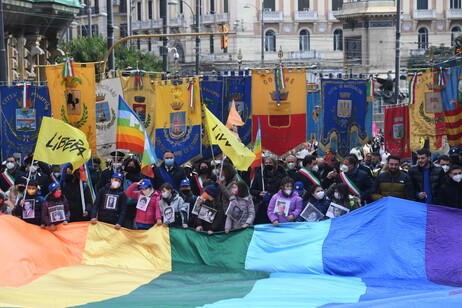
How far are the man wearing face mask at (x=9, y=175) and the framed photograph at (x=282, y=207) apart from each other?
572 cm

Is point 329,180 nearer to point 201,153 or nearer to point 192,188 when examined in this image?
point 192,188

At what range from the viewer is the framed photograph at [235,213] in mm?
15380

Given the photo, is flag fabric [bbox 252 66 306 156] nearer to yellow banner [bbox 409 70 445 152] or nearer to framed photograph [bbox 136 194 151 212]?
yellow banner [bbox 409 70 445 152]

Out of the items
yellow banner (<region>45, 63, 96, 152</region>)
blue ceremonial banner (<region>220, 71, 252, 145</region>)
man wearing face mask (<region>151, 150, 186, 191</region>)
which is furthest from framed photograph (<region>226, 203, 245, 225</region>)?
blue ceremonial banner (<region>220, 71, 252, 145</region>)

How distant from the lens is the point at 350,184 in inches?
647

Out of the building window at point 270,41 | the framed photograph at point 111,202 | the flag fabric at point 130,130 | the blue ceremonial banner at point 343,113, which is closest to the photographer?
the framed photograph at point 111,202

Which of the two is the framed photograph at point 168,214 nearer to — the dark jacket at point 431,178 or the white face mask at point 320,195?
the white face mask at point 320,195

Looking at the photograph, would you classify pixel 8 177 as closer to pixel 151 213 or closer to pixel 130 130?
pixel 130 130

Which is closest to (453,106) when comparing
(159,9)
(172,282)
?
(172,282)

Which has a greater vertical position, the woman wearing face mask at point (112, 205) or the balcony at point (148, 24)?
the balcony at point (148, 24)

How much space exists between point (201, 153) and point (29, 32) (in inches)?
831

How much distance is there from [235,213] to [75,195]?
2826 millimetres

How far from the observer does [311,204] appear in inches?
611

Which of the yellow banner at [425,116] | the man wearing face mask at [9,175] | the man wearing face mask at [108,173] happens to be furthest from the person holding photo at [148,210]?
the yellow banner at [425,116]
